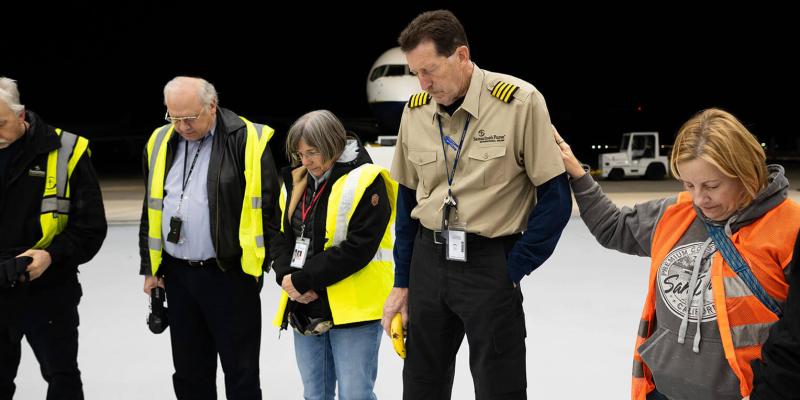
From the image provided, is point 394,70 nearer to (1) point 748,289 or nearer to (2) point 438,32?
(2) point 438,32

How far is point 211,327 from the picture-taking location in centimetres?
252

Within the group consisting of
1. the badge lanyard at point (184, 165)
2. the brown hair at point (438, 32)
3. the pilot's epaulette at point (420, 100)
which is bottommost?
the badge lanyard at point (184, 165)

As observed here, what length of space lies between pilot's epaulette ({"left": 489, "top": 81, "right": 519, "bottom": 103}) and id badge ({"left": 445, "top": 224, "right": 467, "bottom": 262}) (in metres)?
0.39

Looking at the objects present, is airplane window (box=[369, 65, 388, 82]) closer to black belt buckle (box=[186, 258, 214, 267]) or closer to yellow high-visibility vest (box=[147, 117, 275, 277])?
yellow high-visibility vest (box=[147, 117, 275, 277])

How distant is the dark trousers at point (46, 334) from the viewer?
250 centimetres

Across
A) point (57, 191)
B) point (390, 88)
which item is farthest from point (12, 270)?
point (390, 88)

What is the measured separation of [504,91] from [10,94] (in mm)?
1799

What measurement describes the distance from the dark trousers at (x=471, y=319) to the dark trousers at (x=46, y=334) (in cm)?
139

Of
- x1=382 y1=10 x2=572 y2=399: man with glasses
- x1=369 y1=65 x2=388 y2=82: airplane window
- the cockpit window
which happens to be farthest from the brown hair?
x1=369 y1=65 x2=388 y2=82: airplane window

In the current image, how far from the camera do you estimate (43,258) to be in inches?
97.7

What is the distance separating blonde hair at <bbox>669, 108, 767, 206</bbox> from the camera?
4.39 ft

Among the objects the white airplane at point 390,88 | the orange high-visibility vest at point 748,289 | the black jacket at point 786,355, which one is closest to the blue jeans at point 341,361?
the orange high-visibility vest at point 748,289

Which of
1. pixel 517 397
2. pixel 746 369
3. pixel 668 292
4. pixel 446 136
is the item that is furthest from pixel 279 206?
pixel 746 369

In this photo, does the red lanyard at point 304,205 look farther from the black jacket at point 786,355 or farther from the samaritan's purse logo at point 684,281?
the black jacket at point 786,355
